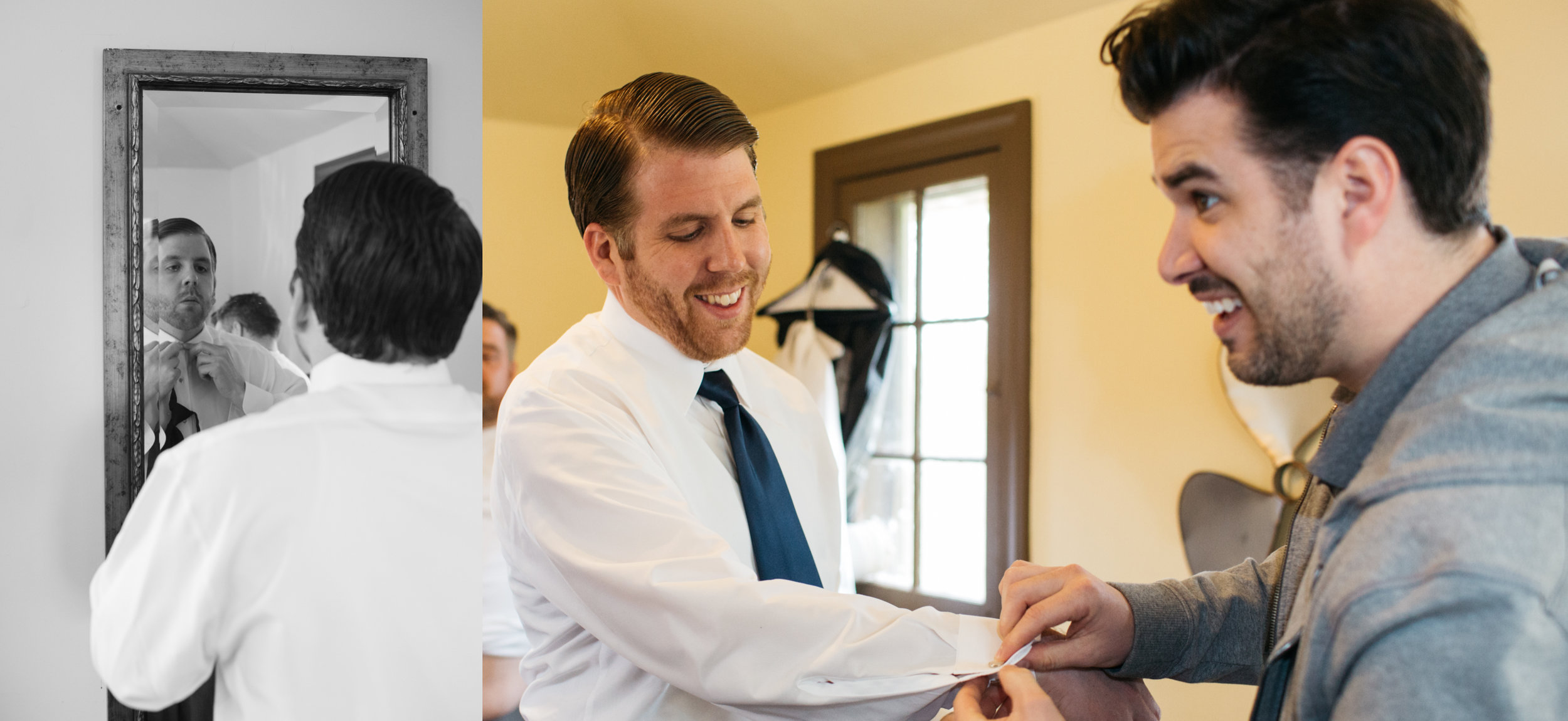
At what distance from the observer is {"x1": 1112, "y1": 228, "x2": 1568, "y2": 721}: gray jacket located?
522 mm

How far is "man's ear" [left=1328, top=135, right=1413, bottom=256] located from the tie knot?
681mm

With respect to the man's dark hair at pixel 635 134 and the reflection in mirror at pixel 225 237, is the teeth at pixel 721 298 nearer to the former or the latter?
the man's dark hair at pixel 635 134

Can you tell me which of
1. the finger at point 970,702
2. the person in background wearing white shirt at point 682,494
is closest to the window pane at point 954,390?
the person in background wearing white shirt at point 682,494

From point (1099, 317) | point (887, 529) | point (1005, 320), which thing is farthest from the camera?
point (887, 529)

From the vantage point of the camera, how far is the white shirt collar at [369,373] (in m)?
0.83

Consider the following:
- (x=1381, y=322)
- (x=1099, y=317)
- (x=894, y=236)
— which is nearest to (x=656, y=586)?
(x=1381, y=322)

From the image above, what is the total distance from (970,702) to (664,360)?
0.52 metres

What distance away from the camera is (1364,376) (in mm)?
734

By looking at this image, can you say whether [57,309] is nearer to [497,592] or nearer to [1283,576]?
[497,592]

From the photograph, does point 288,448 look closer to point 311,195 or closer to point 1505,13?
point 311,195

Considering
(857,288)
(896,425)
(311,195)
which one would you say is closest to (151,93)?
(311,195)

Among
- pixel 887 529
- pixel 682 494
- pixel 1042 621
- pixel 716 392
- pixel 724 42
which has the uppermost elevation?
pixel 724 42

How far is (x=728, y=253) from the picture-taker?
1104 millimetres

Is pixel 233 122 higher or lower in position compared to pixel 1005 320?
higher
